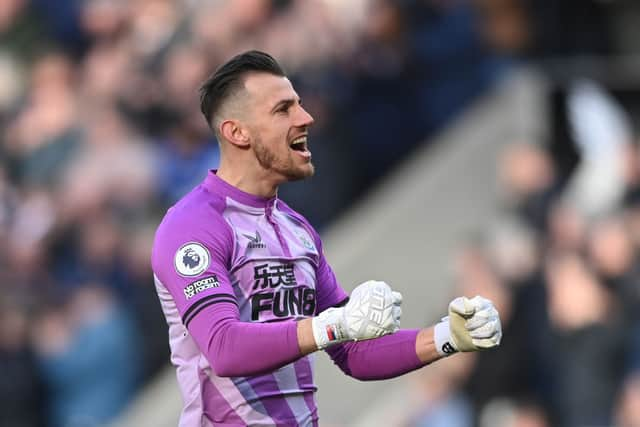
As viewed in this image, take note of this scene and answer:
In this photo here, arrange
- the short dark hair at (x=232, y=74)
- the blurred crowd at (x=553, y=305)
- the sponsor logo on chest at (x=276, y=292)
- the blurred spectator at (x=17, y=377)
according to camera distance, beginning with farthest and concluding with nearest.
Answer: the blurred spectator at (x=17, y=377)
the blurred crowd at (x=553, y=305)
the short dark hair at (x=232, y=74)
the sponsor logo on chest at (x=276, y=292)

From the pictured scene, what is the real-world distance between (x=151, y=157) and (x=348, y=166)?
4.39 ft

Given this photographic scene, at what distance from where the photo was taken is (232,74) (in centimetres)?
483

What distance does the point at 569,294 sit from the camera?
8.66m

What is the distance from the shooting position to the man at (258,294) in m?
4.43

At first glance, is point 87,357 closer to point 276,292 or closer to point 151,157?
point 151,157

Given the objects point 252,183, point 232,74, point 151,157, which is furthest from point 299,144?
point 151,157

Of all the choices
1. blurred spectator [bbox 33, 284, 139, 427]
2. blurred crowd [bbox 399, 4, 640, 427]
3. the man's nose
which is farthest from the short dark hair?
blurred spectator [bbox 33, 284, 139, 427]

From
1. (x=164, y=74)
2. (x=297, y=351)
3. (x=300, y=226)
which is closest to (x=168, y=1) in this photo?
(x=164, y=74)

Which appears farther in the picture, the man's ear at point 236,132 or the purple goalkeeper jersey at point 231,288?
the man's ear at point 236,132

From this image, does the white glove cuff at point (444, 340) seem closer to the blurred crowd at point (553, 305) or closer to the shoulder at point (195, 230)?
the shoulder at point (195, 230)

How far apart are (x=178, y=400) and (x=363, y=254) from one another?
153 centimetres

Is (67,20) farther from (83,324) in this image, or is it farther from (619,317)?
(619,317)

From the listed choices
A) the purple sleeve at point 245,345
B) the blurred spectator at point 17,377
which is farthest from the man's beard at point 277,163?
the blurred spectator at point 17,377

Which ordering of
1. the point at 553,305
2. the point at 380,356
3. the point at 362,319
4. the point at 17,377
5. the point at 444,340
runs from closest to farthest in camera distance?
→ the point at 362,319, the point at 444,340, the point at 380,356, the point at 553,305, the point at 17,377
